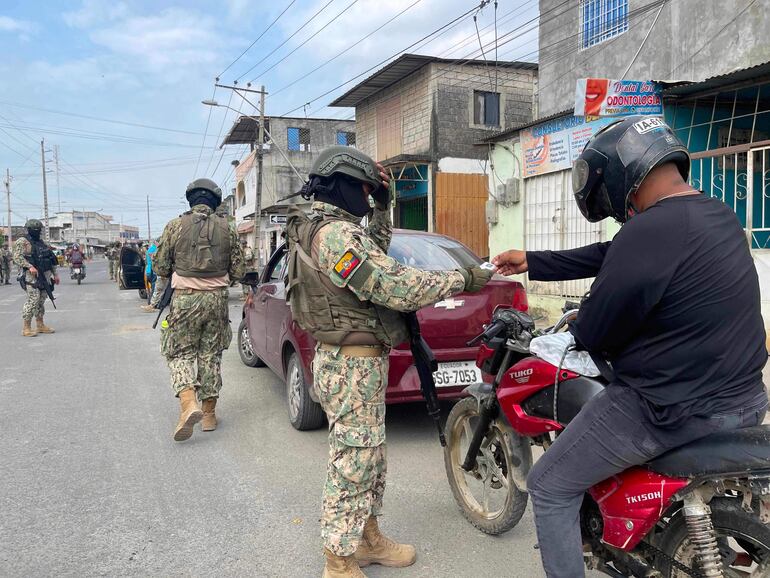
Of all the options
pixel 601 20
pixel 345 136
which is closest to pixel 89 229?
pixel 345 136

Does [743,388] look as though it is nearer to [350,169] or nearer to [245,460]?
[350,169]

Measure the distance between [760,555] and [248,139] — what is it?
115 ft

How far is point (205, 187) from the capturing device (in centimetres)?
492

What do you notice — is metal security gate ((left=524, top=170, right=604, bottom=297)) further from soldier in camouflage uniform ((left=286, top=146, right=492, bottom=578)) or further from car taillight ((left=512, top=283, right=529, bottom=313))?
soldier in camouflage uniform ((left=286, top=146, right=492, bottom=578))

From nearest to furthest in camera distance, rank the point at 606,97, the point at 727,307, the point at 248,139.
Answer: the point at 727,307 < the point at 606,97 < the point at 248,139

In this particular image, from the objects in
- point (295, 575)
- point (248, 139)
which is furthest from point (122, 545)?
point (248, 139)

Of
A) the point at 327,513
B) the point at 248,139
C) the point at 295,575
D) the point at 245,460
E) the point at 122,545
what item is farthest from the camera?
the point at 248,139

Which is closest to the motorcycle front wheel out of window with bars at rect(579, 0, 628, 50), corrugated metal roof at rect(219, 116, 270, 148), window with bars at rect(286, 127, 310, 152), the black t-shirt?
the black t-shirt

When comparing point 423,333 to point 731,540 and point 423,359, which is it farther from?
point 731,540

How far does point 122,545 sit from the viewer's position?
9.94 ft

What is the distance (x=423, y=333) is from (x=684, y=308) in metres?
2.60

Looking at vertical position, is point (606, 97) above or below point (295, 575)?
above

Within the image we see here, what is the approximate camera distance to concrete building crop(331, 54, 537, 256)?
15.4 metres

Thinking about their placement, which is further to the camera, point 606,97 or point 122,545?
point 606,97
